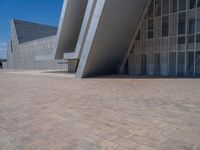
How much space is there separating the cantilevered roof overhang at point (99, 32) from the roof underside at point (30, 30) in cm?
2873

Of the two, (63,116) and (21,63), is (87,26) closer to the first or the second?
(63,116)

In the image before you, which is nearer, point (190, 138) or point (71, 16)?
point (190, 138)

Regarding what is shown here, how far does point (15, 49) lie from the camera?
4256cm

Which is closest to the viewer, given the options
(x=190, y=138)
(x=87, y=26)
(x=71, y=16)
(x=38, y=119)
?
(x=190, y=138)

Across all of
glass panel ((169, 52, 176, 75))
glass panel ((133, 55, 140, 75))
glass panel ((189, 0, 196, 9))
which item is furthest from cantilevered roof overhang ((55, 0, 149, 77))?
glass panel ((169, 52, 176, 75))

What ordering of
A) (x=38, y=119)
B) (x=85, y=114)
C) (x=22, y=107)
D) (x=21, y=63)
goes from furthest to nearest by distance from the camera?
(x=21, y=63)
(x=22, y=107)
(x=85, y=114)
(x=38, y=119)

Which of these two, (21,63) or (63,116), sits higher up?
(21,63)

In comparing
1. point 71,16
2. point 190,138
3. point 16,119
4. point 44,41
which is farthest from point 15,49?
point 190,138

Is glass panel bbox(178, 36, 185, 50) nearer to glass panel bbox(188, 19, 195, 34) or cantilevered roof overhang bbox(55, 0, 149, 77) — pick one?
glass panel bbox(188, 19, 195, 34)

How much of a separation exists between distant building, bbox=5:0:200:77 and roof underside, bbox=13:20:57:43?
28.5 metres

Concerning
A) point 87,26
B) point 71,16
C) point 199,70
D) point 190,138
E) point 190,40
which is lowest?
point 190,138

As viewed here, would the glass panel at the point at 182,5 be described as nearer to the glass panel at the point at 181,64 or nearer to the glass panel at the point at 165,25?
the glass panel at the point at 165,25

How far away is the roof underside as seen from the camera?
135 feet

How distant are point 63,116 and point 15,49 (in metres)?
44.1
